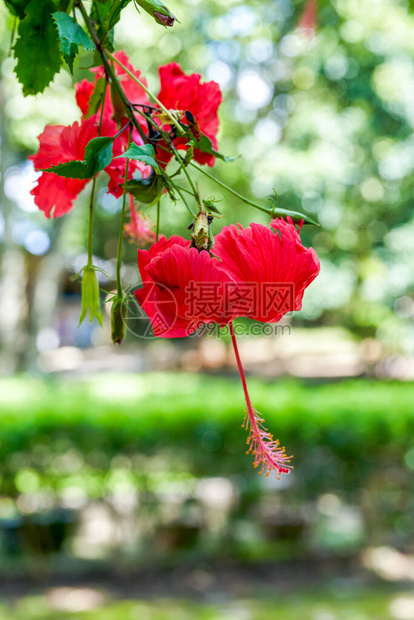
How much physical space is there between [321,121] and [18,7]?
5.41 meters

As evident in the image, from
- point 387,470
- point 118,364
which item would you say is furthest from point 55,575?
point 118,364

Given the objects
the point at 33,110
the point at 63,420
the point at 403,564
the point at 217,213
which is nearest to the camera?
the point at 217,213

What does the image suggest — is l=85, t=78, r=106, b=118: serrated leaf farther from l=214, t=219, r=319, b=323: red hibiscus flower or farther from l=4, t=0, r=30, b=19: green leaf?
l=214, t=219, r=319, b=323: red hibiscus flower

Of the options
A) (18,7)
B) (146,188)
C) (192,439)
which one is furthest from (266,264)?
(192,439)

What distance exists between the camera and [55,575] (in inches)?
111

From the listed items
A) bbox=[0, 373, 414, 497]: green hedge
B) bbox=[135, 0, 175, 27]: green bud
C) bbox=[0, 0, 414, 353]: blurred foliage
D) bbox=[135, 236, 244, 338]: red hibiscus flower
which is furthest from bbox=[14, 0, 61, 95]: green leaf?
bbox=[0, 0, 414, 353]: blurred foliage

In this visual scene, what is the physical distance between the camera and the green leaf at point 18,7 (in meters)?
0.53

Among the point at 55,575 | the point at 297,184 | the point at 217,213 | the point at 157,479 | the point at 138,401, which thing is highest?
the point at 297,184

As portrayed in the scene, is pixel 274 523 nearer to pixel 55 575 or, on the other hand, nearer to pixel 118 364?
pixel 55 575

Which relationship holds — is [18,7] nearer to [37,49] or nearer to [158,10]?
[37,49]

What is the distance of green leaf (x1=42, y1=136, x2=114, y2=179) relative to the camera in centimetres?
43

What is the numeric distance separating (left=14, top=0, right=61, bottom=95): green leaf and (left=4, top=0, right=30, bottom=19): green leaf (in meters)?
0.01

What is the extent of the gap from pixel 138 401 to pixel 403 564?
152 cm

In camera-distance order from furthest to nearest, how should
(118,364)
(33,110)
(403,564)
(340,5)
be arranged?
(118,364)
(33,110)
(340,5)
(403,564)
